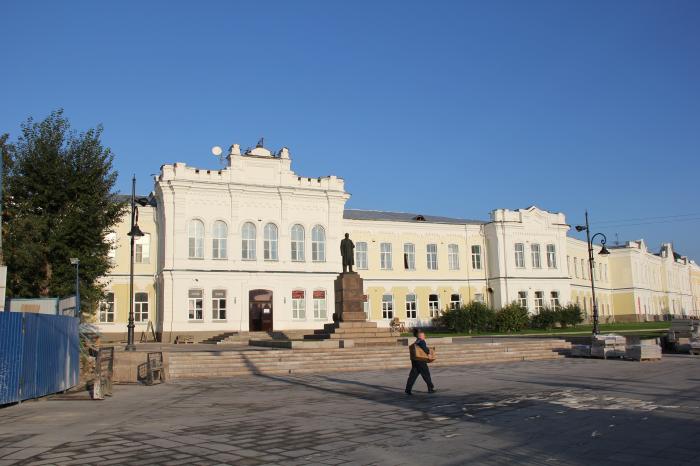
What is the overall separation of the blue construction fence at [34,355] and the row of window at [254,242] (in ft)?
80.8

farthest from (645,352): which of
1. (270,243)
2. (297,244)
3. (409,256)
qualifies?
(409,256)

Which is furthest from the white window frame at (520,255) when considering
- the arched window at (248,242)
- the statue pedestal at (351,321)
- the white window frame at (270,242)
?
the statue pedestal at (351,321)

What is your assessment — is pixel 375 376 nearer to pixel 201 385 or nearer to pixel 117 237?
pixel 201 385

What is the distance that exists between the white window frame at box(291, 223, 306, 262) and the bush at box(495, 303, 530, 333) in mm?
15979

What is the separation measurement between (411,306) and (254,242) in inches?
578

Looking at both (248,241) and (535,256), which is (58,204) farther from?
(535,256)

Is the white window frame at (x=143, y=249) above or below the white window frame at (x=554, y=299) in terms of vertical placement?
above

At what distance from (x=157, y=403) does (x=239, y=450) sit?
242 inches

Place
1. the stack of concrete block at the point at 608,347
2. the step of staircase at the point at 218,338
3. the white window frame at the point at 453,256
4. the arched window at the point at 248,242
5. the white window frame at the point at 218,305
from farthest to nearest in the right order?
the white window frame at the point at 453,256 → the arched window at the point at 248,242 → the white window frame at the point at 218,305 → the step of staircase at the point at 218,338 → the stack of concrete block at the point at 608,347

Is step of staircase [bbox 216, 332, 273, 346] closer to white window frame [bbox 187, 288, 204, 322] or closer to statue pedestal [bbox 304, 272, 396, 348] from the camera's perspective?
white window frame [bbox 187, 288, 204, 322]

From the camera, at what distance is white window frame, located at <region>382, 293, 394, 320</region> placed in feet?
162

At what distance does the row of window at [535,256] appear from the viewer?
52.4 meters

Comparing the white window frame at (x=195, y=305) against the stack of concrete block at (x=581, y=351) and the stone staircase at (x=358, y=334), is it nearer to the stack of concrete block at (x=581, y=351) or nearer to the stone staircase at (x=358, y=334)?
the stone staircase at (x=358, y=334)

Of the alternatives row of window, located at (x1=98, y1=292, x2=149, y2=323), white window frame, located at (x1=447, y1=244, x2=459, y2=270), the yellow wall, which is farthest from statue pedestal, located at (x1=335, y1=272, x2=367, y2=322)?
white window frame, located at (x1=447, y1=244, x2=459, y2=270)
